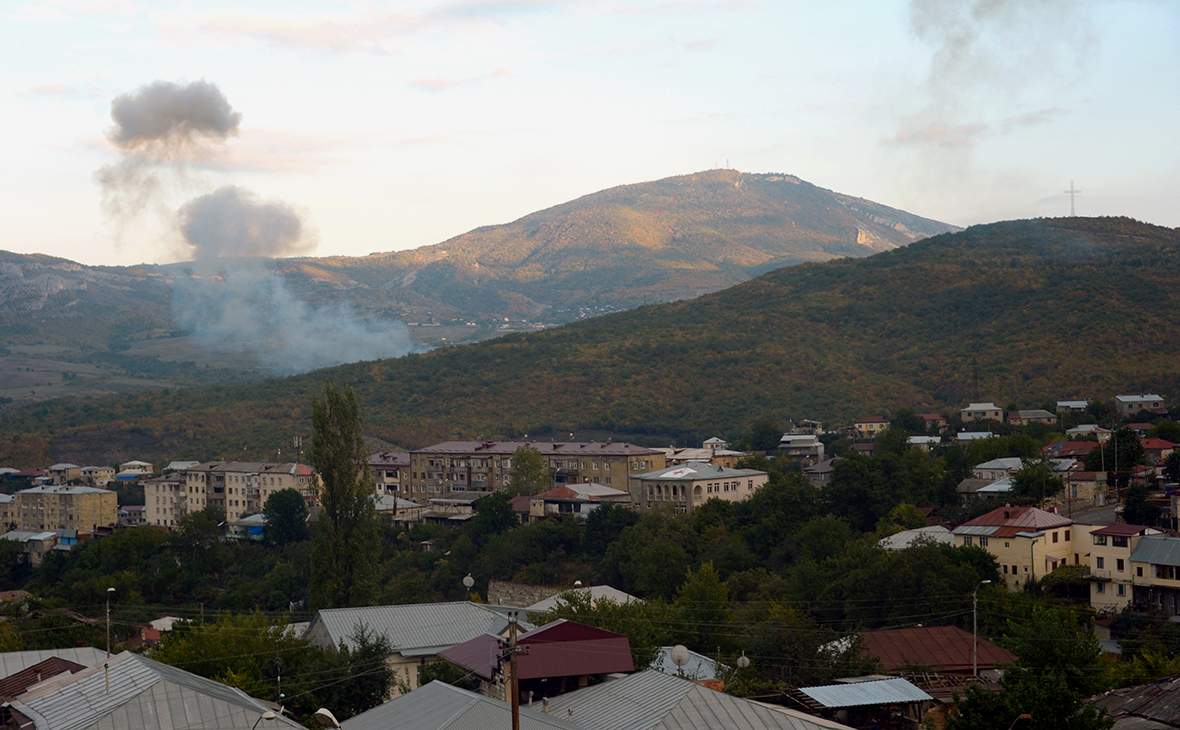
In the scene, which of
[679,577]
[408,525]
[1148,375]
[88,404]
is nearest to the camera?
[679,577]

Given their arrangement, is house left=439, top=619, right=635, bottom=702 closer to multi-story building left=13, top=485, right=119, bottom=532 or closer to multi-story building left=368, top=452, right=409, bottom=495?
multi-story building left=368, top=452, right=409, bottom=495

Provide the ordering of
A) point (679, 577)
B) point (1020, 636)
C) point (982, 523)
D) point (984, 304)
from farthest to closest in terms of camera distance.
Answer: point (984, 304) < point (679, 577) < point (982, 523) < point (1020, 636)

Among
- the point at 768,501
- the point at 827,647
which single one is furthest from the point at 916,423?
the point at 827,647

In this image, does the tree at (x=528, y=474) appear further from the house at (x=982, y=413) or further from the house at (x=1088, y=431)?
the house at (x=982, y=413)

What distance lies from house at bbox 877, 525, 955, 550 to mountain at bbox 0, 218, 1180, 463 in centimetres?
4576

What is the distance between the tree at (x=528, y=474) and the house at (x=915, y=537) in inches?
1088

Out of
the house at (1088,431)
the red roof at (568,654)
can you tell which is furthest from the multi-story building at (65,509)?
the red roof at (568,654)

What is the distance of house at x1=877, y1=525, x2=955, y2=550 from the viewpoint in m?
39.8

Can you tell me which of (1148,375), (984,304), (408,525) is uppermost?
(984,304)

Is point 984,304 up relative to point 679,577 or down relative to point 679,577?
up

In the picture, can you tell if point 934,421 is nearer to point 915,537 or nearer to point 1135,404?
point 1135,404

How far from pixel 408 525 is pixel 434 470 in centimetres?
968

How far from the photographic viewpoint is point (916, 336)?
367 ft

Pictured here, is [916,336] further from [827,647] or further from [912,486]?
[827,647]
